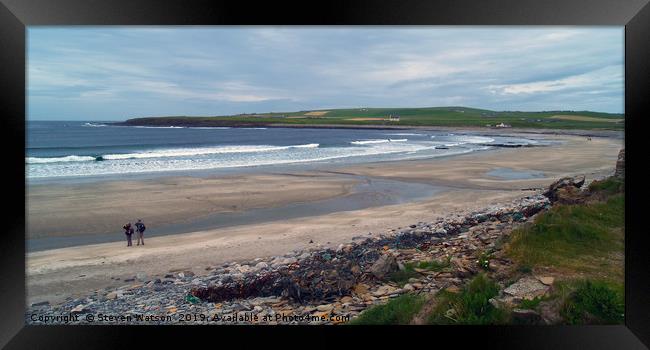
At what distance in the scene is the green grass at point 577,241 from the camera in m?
4.11

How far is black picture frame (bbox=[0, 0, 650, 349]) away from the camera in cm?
338

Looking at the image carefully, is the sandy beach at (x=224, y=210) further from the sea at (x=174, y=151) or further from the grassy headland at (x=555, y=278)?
the sea at (x=174, y=151)

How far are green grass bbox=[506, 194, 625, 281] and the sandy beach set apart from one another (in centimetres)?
81

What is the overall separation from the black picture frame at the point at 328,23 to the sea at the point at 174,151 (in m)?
8.00

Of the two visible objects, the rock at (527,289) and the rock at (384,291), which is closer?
the rock at (527,289)

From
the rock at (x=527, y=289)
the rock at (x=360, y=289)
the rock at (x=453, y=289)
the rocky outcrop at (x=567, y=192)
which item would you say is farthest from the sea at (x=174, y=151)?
the rock at (x=527, y=289)

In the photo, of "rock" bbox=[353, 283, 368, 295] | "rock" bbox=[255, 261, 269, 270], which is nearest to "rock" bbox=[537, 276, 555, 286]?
"rock" bbox=[353, 283, 368, 295]

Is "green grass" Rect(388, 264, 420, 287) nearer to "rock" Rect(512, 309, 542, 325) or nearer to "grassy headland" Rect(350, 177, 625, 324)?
"grassy headland" Rect(350, 177, 625, 324)

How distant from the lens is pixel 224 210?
8.62 m

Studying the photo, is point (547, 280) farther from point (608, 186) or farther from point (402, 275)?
point (608, 186)

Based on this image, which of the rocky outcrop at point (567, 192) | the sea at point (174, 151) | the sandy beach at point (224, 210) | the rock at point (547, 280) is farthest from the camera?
the sea at point (174, 151)

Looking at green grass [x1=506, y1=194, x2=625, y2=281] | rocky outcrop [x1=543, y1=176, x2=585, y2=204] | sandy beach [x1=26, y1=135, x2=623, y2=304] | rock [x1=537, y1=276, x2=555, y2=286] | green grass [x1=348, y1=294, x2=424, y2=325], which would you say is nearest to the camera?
green grass [x1=348, y1=294, x2=424, y2=325]

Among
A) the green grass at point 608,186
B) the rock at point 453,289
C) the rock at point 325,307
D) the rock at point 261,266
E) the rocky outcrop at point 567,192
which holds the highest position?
the green grass at point 608,186

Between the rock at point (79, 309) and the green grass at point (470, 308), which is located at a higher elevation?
the green grass at point (470, 308)
